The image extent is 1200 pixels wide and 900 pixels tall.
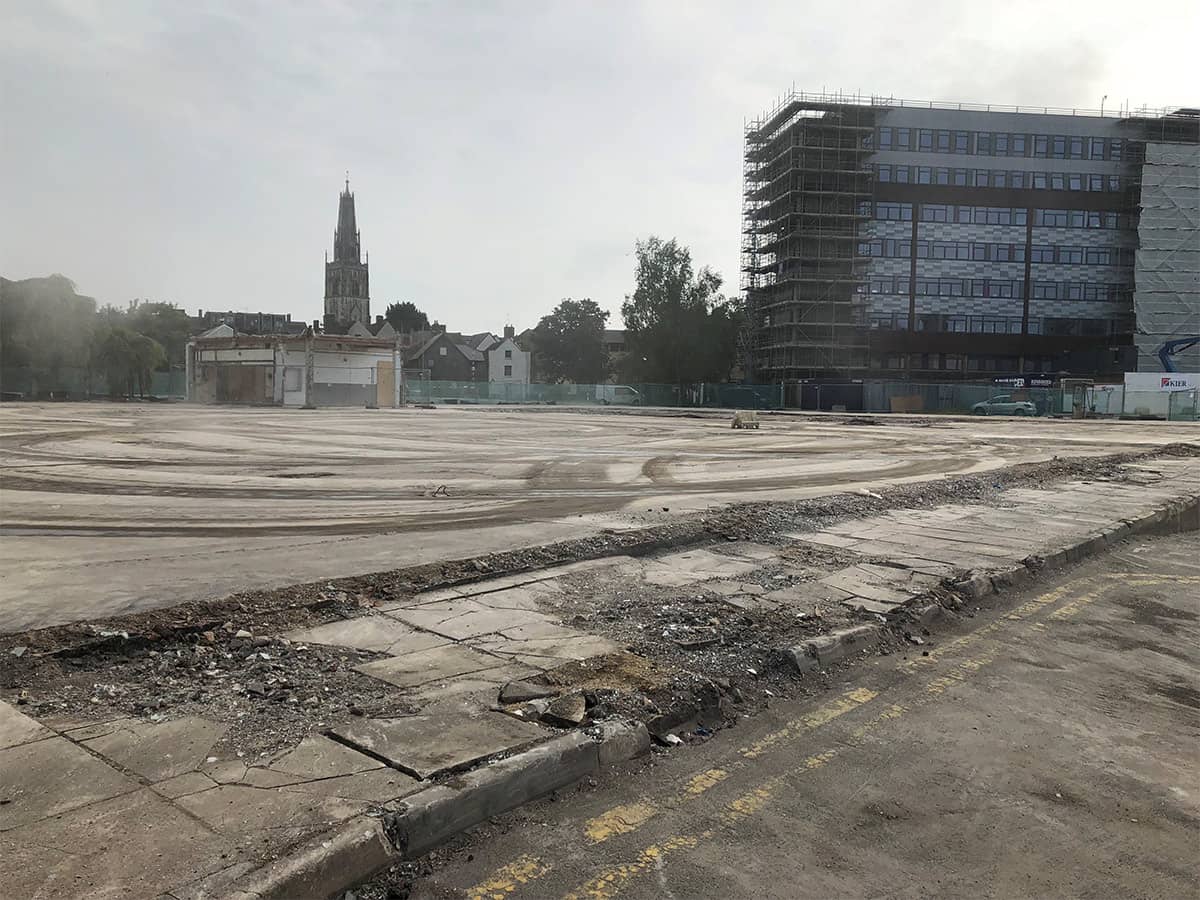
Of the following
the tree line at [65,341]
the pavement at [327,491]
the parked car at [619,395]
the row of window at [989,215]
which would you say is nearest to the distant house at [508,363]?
the parked car at [619,395]

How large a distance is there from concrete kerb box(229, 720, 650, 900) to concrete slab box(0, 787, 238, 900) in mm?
282

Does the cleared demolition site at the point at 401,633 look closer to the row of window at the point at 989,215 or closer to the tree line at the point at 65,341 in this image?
the tree line at the point at 65,341

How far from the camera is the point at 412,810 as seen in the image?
347 cm

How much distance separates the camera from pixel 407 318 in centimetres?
13638

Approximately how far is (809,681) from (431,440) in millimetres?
21119

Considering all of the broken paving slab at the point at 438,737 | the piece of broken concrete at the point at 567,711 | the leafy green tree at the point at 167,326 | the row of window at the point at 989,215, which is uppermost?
the row of window at the point at 989,215

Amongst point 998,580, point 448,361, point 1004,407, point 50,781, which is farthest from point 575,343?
point 50,781

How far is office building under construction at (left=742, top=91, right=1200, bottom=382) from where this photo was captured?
76.2 m

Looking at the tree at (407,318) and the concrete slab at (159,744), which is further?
the tree at (407,318)

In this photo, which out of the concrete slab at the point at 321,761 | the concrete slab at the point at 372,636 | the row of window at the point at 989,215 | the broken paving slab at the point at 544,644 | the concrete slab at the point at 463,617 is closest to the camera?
the concrete slab at the point at 321,761

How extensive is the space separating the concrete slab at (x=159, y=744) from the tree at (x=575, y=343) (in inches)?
3816

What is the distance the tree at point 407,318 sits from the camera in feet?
445

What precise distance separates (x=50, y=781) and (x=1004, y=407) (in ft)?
210

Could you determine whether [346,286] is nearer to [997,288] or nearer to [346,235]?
[346,235]
